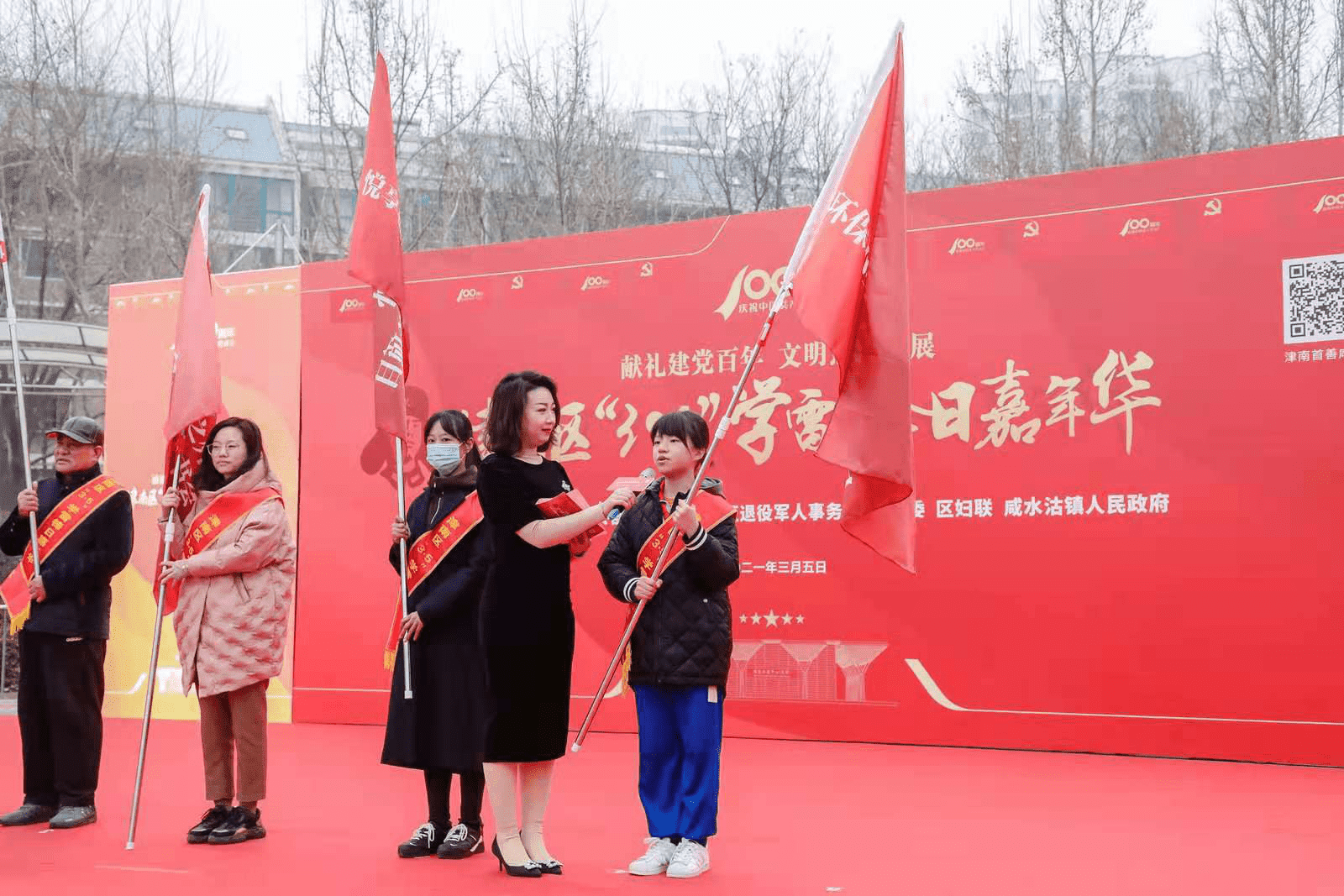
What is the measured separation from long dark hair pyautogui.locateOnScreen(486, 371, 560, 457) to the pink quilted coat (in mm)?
905

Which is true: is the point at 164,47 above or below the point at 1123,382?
above

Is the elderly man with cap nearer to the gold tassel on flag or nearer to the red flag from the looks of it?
the gold tassel on flag

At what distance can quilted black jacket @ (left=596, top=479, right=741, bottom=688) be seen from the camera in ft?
10.5

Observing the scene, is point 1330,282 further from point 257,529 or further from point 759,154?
point 759,154

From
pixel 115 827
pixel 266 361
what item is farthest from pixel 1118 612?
pixel 266 361

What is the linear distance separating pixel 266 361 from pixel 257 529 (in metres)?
3.54

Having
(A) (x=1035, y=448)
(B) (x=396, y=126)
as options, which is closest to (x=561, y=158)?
(B) (x=396, y=126)

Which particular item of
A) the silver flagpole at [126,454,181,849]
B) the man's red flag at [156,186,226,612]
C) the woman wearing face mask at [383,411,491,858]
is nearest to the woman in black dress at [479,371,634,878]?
the woman wearing face mask at [383,411,491,858]

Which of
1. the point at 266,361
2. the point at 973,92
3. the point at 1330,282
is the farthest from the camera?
the point at 973,92

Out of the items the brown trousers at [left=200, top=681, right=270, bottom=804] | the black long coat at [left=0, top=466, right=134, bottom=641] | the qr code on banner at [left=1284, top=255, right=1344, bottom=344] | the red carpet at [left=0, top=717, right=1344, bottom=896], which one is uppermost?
the qr code on banner at [left=1284, top=255, right=1344, bottom=344]

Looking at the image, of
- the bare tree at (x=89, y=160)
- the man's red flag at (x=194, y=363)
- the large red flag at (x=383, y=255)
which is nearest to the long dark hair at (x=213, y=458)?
the man's red flag at (x=194, y=363)

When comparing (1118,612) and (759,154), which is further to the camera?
(759,154)

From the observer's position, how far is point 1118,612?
5168 mm

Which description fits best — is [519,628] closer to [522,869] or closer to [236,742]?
[522,869]
